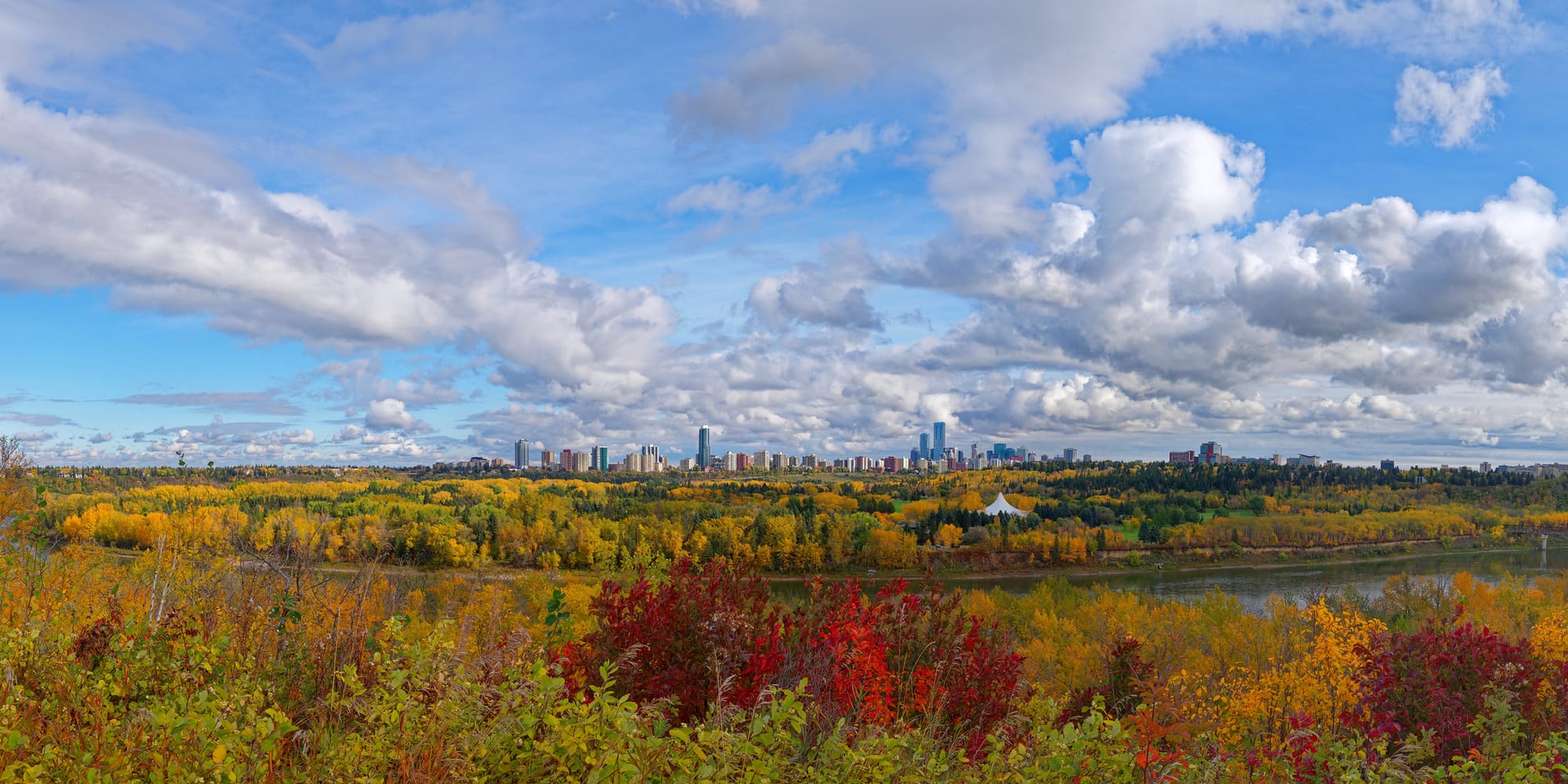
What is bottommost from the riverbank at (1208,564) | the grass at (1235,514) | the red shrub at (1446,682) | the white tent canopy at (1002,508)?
the riverbank at (1208,564)

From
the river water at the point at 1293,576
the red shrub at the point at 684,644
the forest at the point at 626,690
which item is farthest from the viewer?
the river water at the point at 1293,576

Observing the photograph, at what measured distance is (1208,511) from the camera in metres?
115

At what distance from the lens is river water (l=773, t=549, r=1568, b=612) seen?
199 feet

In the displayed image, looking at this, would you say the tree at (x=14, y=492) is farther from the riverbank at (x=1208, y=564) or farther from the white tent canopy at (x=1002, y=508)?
the white tent canopy at (x=1002, y=508)

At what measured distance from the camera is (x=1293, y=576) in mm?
69625

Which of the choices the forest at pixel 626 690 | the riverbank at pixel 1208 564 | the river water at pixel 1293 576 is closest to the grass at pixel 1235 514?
the riverbank at pixel 1208 564

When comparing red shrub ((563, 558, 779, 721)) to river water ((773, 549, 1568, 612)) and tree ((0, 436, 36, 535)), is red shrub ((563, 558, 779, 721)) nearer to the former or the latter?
tree ((0, 436, 36, 535))

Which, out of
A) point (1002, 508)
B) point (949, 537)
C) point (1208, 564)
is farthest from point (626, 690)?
point (1002, 508)

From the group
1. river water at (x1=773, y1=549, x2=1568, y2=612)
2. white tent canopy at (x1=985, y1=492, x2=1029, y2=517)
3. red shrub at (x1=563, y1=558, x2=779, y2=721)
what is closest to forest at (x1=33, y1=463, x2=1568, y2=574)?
white tent canopy at (x1=985, y1=492, x2=1029, y2=517)

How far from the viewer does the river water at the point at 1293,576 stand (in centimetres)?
6078

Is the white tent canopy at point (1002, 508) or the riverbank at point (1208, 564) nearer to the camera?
the riverbank at point (1208, 564)

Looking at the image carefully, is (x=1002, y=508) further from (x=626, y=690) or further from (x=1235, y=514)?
(x=626, y=690)

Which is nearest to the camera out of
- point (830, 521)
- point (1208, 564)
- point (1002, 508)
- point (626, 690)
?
point (626, 690)

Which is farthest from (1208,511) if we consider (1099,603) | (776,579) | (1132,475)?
(1099,603)
